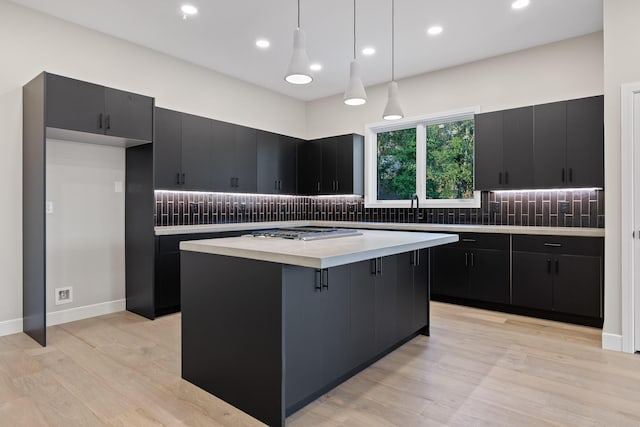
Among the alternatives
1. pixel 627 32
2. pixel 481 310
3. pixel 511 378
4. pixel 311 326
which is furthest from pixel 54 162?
pixel 627 32

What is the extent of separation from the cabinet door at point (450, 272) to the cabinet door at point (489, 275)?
71 mm

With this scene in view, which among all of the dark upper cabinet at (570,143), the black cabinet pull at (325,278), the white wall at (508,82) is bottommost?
the black cabinet pull at (325,278)

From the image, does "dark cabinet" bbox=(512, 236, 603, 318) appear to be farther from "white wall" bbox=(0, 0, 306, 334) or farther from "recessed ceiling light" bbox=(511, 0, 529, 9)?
"white wall" bbox=(0, 0, 306, 334)

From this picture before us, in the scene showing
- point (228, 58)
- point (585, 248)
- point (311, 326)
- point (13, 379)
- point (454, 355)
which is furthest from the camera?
point (228, 58)

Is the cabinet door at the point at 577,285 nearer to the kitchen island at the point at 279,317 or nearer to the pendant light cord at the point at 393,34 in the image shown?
the kitchen island at the point at 279,317

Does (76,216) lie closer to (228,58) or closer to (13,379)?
(13,379)

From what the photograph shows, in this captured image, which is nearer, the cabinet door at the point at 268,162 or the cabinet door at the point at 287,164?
the cabinet door at the point at 268,162

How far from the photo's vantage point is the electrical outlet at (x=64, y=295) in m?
3.72

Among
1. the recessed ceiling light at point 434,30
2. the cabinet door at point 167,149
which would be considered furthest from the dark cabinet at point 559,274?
the cabinet door at point 167,149

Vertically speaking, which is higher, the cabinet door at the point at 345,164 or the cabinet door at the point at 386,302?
the cabinet door at the point at 345,164

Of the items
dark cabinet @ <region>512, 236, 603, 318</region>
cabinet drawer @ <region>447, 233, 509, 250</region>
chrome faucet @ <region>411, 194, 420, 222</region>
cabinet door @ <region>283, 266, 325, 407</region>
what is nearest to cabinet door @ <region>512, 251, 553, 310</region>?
dark cabinet @ <region>512, 236, 603, 318</region>

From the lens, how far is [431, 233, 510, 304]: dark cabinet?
13.4 feet

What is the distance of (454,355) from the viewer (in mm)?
2906

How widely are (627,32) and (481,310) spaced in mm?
2900
